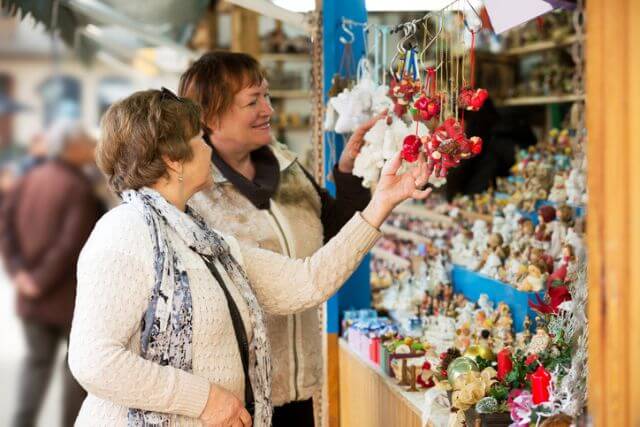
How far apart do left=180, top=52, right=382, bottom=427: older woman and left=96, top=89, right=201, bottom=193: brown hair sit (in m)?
0.49

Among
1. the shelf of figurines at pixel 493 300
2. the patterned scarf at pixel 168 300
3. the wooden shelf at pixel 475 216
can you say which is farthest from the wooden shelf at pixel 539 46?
the patterned scarf at pixel 168 300

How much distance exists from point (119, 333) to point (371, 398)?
1313 millimetres

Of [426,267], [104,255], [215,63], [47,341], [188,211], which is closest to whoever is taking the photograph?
[104,255]

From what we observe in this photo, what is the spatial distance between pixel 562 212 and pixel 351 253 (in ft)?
3.98

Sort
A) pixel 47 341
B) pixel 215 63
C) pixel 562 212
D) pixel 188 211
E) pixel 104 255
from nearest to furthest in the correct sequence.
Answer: pixel 104 255 → pixel 188 211 → pixel 215 63 → pixel 562 212 → pixel 47 341

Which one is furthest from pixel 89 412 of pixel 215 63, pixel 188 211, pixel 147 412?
pixel 215 63

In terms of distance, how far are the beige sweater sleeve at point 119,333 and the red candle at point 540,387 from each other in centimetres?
65

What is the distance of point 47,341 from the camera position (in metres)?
3.92

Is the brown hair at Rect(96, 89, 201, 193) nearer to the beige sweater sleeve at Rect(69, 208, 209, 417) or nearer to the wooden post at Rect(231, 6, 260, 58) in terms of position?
the beige sweater sleeve at Rect(69, 208, 209, 417)

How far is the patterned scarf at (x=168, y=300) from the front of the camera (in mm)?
1719

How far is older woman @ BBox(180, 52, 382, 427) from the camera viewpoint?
2.31 meters

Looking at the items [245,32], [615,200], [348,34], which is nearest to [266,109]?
[348,34]

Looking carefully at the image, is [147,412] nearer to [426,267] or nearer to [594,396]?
[594,396]

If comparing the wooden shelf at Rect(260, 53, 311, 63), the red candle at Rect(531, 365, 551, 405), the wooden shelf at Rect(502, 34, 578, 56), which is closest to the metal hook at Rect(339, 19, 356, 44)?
the red candle at Rect(531, 365, 551, 405)
